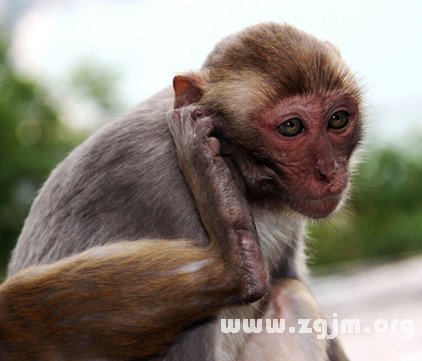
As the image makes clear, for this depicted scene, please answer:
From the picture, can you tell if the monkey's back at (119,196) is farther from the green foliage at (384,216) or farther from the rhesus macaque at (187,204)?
Result: the green foliage at (384,216)

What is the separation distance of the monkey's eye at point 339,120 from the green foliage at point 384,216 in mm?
6961

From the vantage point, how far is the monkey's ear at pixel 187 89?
4.21 meters

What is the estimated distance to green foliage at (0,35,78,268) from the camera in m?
10.5

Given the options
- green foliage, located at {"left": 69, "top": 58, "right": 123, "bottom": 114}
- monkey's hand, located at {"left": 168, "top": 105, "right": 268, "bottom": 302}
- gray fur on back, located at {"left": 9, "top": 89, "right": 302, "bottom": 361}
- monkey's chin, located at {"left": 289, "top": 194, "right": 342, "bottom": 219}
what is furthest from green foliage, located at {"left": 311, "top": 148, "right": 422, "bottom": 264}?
monkey's hand, located at {"left": 168, "top": 105, "right": 268, "bottom": 302}

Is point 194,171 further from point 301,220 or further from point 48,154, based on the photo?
point 48,154

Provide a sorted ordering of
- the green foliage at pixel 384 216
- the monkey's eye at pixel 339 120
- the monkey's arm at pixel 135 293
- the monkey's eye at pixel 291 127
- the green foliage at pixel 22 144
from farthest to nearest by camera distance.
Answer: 1. the green foliage at pixel 384 216
2. the green foliage at pixel 22 144
3. the monkey's eye at pixel 339 120
4. the monkey's eye at pixel 291 127
5. the monkey's arm at pixel 135 293

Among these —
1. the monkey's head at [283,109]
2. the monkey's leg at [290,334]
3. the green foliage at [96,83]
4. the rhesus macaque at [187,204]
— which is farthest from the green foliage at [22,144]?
the monkey's head at [283,109]

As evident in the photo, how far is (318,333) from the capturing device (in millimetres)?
4875

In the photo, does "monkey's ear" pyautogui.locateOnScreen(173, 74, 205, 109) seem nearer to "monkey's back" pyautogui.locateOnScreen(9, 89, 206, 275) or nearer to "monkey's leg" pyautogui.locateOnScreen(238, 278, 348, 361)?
"monkey's back" pyautogui.locateOnScreen(9, 89, 206, 275)

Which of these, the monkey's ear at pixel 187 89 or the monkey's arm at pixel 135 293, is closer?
the monkey's arm at pixel 135 293

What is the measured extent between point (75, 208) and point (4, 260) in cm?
637

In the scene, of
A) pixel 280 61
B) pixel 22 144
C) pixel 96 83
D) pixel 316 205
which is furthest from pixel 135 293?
pixel 96 83

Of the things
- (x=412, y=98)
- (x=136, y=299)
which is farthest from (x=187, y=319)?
(x=412, y=98)

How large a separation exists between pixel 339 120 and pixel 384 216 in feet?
27.6
